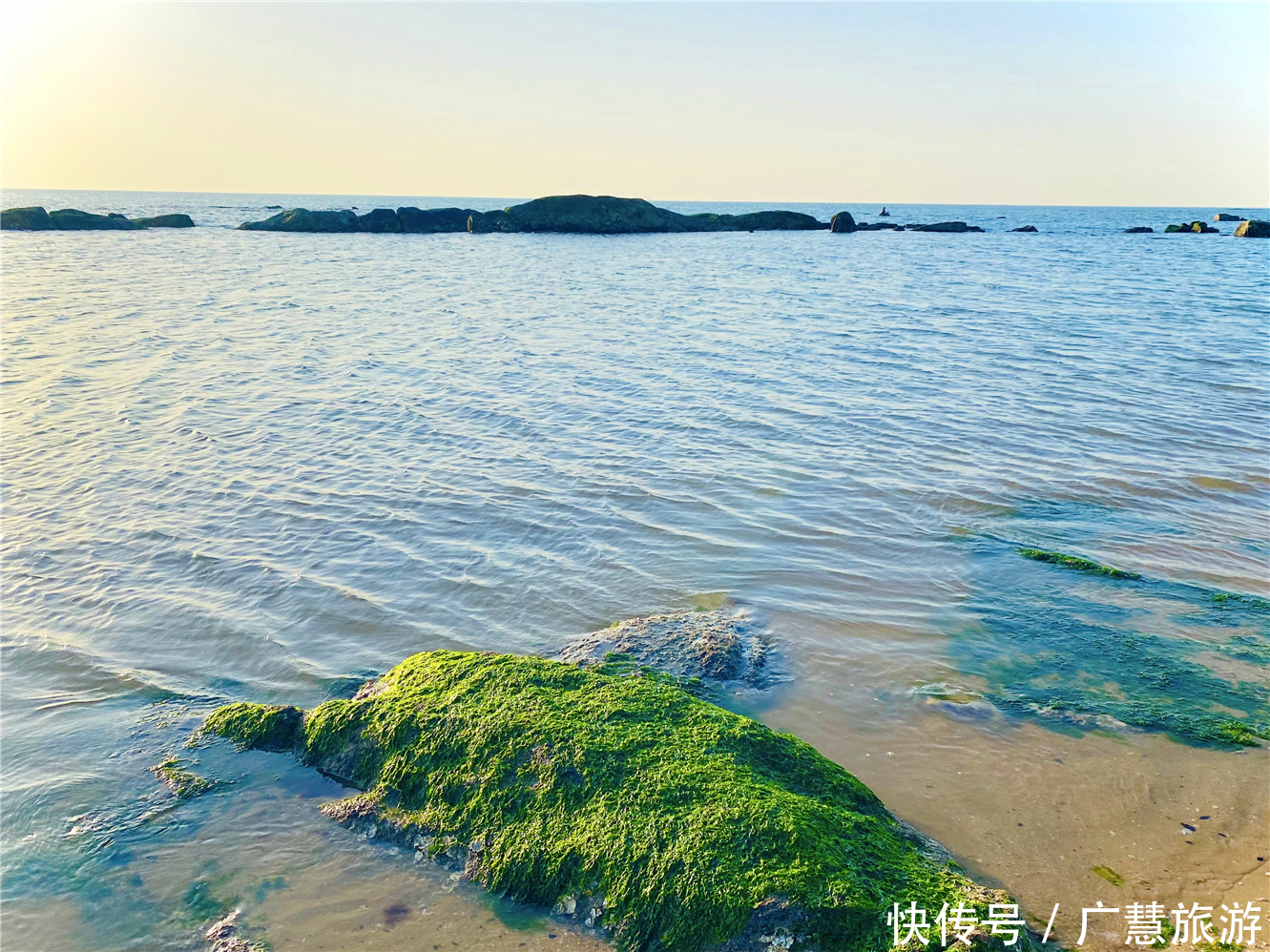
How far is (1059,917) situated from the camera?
13.2 ft

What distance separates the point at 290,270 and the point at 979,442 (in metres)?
33.3

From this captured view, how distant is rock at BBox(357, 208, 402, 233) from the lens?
230 feet

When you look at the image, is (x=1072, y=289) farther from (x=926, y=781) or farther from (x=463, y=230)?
(x=463, y=230)

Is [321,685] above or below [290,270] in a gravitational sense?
below

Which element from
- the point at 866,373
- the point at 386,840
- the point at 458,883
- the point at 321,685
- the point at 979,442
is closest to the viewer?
the point at 458,883

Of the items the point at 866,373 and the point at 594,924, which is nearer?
the point at 594,924

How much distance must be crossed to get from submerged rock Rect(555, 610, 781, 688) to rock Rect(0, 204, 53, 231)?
74685 mm

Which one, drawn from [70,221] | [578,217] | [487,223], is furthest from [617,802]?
[70,221]

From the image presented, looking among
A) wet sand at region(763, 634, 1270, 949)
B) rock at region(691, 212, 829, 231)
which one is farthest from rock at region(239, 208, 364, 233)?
wet sand at region(763, 634, 1270, 949)

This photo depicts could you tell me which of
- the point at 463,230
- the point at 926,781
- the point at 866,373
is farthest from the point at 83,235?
the point at 926,781

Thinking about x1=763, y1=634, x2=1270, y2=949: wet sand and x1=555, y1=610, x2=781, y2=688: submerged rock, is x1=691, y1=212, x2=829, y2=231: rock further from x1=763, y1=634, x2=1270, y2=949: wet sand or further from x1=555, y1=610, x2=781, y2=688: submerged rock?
x1=763, y1=634, x2=1270, y2=949: wet sand

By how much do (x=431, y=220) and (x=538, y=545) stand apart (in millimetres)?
73201

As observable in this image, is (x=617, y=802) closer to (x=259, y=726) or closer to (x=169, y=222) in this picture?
(x=259, y=726)

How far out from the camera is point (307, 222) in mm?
69438
